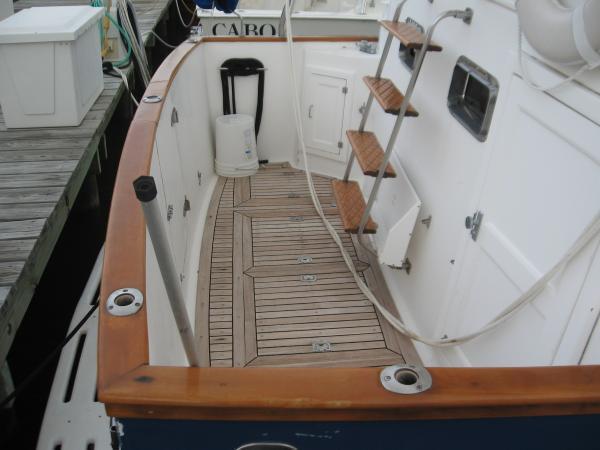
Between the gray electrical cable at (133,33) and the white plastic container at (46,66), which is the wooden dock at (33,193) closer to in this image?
the white plastic container at (46,66)

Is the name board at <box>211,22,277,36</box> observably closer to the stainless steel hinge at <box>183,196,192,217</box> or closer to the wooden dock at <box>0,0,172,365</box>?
the wooden dock at <box>0,0,172,365</box>

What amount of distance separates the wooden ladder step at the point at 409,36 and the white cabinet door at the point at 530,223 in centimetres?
55

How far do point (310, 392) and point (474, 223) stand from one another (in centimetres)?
111

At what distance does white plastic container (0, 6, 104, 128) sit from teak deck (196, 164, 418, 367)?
3.26ft

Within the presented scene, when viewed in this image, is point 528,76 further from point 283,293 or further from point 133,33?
point 133,33

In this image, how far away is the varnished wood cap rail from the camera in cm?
86

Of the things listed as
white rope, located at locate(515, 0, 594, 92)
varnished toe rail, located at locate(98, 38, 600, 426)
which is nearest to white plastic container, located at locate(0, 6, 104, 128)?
varnished toe rail, located at locate(98, 38, 600, 426)

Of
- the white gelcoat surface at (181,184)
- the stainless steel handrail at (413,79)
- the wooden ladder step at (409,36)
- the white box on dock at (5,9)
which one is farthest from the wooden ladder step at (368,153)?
the white box on dock at (5,9)

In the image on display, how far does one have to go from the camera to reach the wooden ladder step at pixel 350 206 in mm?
2506

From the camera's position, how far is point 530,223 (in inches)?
57.8

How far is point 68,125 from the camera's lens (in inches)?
101

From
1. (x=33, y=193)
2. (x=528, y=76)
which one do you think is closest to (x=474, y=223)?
(x=528, y=76)

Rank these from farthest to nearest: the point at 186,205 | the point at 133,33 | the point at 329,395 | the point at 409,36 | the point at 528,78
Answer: the point at 133,33, the point at 186,205, the point at 409,36, the point at 528,78, the point at 329,395

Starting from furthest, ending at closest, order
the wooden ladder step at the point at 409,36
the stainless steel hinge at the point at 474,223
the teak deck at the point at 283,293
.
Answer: the teak deck at the point at 283,293, the wooden ladder step at the point at 409,36, the stainless steel hinge at the point at 474,223
